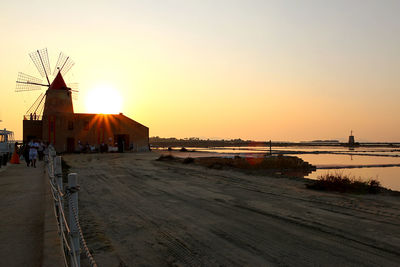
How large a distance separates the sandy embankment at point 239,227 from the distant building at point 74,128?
36063mm

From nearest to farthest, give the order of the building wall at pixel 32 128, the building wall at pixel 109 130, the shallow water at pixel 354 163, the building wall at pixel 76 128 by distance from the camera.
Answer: the shallow water at pixel 354 163 < the building wall at pixel 32 128 < the building wall at pixel 76 128 < the building wall at pixel 109 130

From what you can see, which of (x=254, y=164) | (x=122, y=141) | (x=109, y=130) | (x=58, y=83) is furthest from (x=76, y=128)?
(x=254, y=164)

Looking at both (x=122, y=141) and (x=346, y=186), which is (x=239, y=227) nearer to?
(x=346, y=186)

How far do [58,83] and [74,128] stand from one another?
36.1 ft

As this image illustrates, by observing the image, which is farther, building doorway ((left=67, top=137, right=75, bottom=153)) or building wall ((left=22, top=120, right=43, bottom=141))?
building doorway ((left=67, top=137, right=75, bottom=153))

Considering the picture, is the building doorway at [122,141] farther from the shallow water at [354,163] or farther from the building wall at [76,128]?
the shallow water at [354,163]

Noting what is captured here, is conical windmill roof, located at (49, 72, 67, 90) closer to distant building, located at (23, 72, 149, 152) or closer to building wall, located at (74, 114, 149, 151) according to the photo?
distant building, located at (23, 72, 149, 152)

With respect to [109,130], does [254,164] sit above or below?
below

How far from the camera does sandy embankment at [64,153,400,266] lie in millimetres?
5613

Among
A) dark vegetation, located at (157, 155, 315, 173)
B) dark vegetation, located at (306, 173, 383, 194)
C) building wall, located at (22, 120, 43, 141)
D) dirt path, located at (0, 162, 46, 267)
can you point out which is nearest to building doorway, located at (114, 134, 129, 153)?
building wall, located at (22, 120, 43, 141)

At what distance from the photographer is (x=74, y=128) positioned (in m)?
46.7

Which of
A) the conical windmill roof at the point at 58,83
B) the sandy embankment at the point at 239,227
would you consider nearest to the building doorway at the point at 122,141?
the conical windmill roof at the point at 58,83

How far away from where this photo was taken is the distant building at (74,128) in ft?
149

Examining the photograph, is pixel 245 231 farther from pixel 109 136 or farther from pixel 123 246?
pixel 109 136
